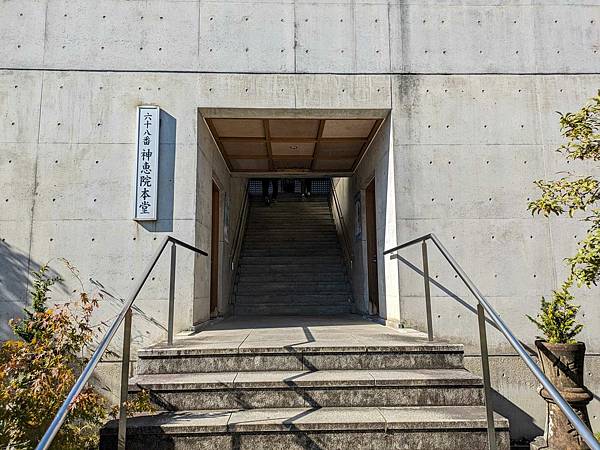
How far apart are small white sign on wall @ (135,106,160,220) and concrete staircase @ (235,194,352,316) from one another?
354 cm

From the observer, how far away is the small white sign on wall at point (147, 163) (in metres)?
4.35

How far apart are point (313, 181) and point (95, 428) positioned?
11522 mm

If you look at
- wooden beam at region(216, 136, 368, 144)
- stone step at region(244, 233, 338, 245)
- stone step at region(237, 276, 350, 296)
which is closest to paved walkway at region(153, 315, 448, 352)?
wooden beam at region(216, 136, 368, 144)

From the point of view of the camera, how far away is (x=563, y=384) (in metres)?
3.12

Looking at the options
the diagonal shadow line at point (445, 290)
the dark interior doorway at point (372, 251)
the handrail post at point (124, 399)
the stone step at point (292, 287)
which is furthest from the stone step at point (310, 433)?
the stone step at point (292, 287)

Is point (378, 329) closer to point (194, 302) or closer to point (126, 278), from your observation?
point (194, 302)

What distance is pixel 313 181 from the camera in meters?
14.6

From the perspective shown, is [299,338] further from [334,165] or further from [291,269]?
[291,269]

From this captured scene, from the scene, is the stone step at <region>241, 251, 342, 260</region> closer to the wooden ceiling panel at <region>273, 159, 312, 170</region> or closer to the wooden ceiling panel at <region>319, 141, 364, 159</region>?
the wooden ceiling panel at <region>273, 159, 312, 170</region>

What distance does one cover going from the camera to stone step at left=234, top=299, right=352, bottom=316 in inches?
290

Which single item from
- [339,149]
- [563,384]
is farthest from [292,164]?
[563,384]

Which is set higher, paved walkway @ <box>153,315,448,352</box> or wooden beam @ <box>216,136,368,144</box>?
wooden beam @ <box>216,136,368,144</box>

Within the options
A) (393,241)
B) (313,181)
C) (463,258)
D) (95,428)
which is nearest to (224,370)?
(95,428)

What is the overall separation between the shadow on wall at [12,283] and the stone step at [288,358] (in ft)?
5.53
